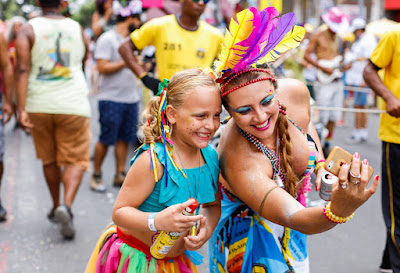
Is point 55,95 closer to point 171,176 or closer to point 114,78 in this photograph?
point 114,78

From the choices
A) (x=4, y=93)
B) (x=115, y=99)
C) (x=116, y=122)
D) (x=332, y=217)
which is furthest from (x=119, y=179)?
(x=332, y=217)

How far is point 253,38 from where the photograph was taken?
2.13 m

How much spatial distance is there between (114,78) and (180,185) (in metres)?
3.85

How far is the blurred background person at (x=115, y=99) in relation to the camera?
5.79 meters

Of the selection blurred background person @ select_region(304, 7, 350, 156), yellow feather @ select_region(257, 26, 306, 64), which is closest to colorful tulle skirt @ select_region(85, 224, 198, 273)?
yellow feather @ select_region(257, 26, 306, 64)

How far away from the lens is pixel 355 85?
10305 mm

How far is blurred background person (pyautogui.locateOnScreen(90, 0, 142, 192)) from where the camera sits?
5785 mm

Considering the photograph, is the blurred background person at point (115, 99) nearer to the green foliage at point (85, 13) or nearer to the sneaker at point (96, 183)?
the sneaker at point (96, 183)

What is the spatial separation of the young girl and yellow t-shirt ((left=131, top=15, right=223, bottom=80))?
2.02 meters

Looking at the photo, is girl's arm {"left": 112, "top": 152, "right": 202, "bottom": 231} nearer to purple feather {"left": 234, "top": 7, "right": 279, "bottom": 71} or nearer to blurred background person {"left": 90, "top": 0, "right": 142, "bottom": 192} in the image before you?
purple feather {"left": 234, "top": 7, "right": 279, "bottom": 71}

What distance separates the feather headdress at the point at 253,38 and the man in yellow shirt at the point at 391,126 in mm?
1489

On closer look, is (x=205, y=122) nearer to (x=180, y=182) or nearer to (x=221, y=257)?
(x=180, y=182)

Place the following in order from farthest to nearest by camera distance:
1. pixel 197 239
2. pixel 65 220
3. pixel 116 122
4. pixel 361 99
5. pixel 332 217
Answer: pixel 361 99
pixel 116 122
pixel 65 220
pixel 197 239
pixel 332 217

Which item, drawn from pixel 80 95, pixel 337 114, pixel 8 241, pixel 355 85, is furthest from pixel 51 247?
pixel 355 85
